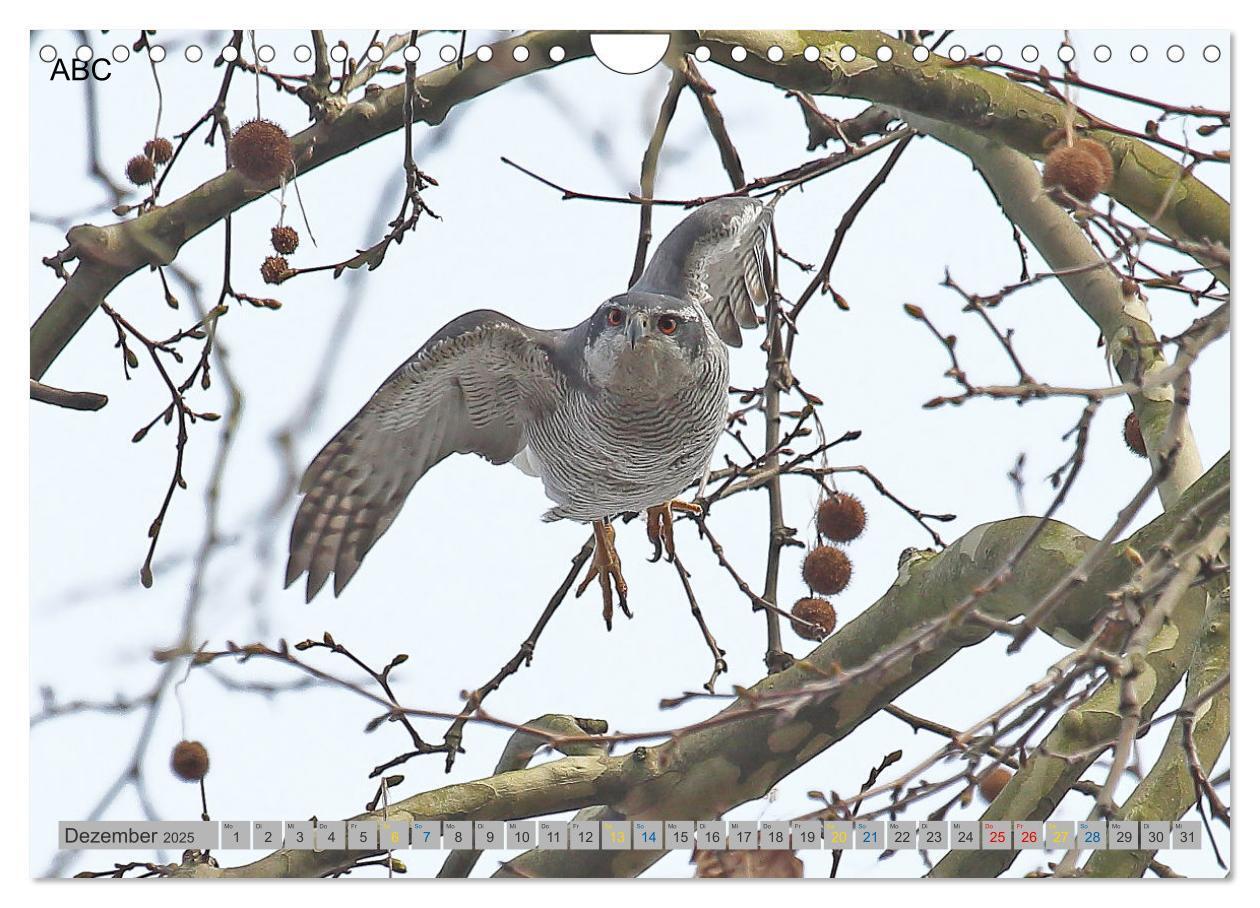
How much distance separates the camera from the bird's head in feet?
4.89

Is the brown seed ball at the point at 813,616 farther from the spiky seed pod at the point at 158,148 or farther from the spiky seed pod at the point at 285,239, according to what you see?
the spiky seed pod at the point at 158,148

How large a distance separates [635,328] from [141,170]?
586mm

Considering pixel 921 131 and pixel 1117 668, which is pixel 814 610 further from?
pixel 1117 668

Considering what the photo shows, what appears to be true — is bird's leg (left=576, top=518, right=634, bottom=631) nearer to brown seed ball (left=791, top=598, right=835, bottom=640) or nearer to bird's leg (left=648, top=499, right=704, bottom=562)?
bird's leg (left=648, top=499, right=704, bottom=562)

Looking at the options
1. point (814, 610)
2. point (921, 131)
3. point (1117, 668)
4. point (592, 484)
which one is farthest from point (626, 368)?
point (1117, 668)

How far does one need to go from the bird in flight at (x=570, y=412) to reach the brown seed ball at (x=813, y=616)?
0.58ft

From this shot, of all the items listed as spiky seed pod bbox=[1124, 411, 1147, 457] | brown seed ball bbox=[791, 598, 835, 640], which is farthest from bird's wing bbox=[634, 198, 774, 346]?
spiky seed pod bbox=[1124, 411, 1147, 457]

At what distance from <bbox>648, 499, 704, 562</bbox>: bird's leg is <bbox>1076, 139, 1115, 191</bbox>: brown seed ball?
0.61 m

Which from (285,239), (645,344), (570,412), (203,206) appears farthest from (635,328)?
(203,206)

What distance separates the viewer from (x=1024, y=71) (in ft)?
4.72

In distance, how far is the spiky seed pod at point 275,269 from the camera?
154 centimetres

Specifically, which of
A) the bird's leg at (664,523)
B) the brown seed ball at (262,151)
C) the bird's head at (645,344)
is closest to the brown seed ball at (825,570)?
the bird's leg at (664,523)

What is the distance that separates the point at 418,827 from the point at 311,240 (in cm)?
66

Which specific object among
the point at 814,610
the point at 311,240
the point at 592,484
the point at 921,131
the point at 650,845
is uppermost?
the point at 921,131
